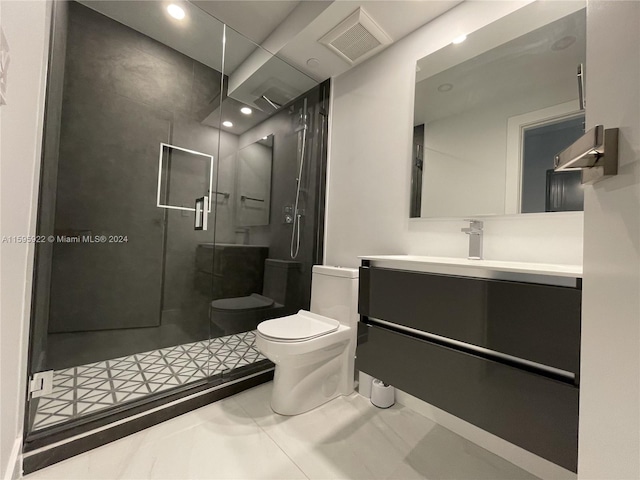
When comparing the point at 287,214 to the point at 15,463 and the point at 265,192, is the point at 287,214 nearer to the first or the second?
the point at 265,192

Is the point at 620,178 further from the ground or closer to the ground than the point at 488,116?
closer to the ground

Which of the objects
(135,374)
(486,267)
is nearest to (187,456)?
(135,374)

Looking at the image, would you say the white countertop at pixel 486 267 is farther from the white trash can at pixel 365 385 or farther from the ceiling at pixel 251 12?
the ceiling at pixel 251 12

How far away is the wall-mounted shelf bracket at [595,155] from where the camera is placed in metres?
0.37

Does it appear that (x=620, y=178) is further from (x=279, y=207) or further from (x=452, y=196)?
(x=279, y=207)

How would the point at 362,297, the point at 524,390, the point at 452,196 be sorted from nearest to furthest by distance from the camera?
1. the point at 524,390
2. the point at 362,297
3. the point at 452,196

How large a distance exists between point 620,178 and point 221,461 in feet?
5.18

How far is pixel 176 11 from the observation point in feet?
6.15

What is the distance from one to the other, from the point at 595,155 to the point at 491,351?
2.56 ft

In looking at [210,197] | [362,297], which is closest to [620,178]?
[362,297]

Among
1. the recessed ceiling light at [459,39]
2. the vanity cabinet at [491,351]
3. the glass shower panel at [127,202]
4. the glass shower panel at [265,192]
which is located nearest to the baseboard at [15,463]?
the glass shower panel at [127,202]

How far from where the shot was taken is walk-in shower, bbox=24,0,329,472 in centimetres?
175

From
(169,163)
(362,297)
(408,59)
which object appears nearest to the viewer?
(362,297)

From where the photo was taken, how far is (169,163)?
2.20 m
